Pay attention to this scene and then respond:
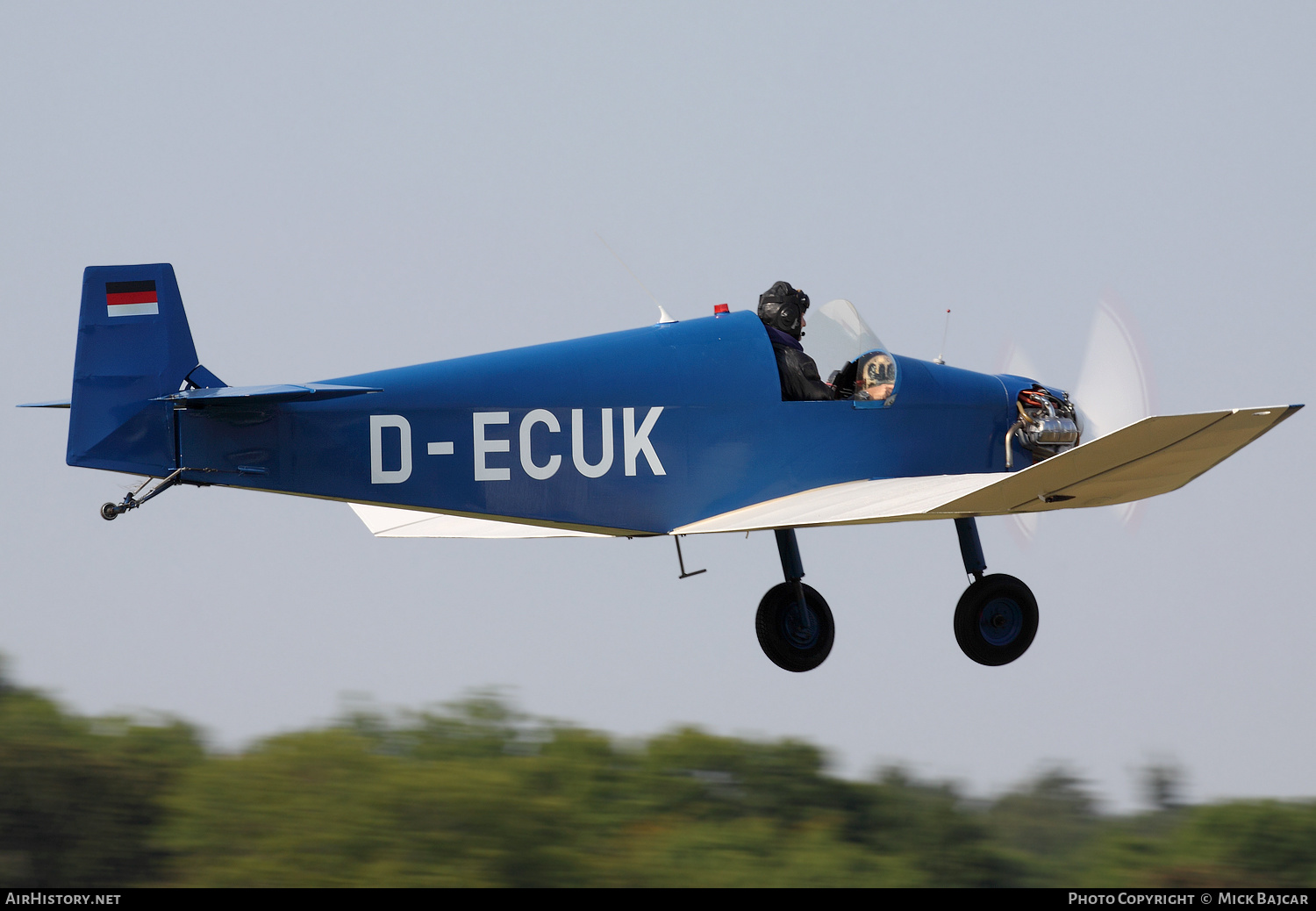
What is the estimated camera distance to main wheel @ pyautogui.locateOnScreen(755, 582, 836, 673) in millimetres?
10586

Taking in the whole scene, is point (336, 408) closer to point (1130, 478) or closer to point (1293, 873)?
point (1130, 478)

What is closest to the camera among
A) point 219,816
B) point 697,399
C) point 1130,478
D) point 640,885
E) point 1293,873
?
point 1130,478

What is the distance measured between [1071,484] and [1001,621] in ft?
7.64

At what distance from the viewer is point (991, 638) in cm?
955

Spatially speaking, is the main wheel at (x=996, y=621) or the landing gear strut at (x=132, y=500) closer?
the landing gear strut at (x=132, y=500)

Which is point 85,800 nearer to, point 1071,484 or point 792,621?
point 792,621

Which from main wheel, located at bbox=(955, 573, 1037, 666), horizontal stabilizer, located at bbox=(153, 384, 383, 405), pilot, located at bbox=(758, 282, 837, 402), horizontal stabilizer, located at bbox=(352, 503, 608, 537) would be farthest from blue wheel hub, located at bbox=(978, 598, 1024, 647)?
horizontal stabilizer, located at bbox=(153, 384, 383, 405)

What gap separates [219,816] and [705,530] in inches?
230

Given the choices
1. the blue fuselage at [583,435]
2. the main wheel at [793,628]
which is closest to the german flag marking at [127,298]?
the blue fuselage at [583,435]

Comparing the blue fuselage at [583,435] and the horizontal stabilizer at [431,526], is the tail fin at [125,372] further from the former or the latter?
the horizontal stabilizer at [431,526]

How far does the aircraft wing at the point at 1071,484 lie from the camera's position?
22.5ft

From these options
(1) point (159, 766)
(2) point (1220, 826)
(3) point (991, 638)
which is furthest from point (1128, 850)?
(1) point (159, 766)

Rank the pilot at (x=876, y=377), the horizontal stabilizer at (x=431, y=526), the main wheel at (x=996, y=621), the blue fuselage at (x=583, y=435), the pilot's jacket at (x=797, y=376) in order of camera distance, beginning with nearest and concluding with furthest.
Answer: the blue fuselage at (x=583, y=435) → the pilot's jacket at (x=797, y=376) → the main wheel at (x=996, y=621) → the pilot at (x=876, y=377) → the horizontal stabilizer at (x=431, y=526)

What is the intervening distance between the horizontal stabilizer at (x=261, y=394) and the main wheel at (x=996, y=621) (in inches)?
185
